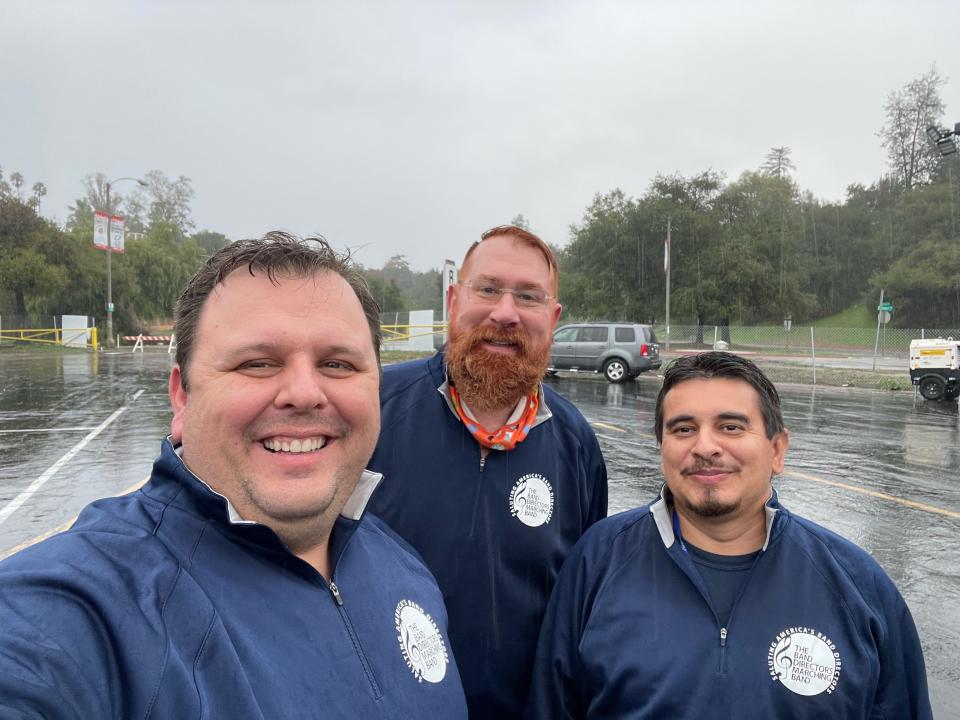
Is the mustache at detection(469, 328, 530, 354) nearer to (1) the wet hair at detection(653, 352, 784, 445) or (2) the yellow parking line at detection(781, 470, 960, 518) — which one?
(1) the wet hair at detection(653, 352, 784, 445)

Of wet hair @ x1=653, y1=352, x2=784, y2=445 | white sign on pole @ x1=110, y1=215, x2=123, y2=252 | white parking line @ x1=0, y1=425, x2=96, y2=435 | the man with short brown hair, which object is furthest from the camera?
white sign on pole @ x1=110, y1=215, x2=123, y2=252

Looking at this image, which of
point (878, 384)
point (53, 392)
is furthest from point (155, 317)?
point (878, 384)

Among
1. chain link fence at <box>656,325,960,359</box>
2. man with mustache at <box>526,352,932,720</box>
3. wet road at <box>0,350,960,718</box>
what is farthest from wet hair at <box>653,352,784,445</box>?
chain link fence at <box>656,325,960,359</box>

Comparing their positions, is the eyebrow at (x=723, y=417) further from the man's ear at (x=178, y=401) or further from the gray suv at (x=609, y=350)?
the gray suv at (x=609, y=350)

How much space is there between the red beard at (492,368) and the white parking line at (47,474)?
18.3 feet

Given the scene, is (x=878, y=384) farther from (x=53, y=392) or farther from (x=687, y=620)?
(x=53, y=392)

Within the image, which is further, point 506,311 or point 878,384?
point 878,384

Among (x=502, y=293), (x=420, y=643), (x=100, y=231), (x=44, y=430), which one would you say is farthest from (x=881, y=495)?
(x=100, y=231)

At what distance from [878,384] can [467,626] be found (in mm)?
20858

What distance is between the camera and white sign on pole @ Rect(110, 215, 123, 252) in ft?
102

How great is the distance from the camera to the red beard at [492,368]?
238cm

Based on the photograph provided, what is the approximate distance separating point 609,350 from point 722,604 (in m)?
18.7

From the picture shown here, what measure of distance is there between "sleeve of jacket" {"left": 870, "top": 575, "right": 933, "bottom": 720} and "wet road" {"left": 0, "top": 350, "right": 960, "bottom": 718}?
1.93 meters

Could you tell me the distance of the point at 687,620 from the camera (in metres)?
1.91
